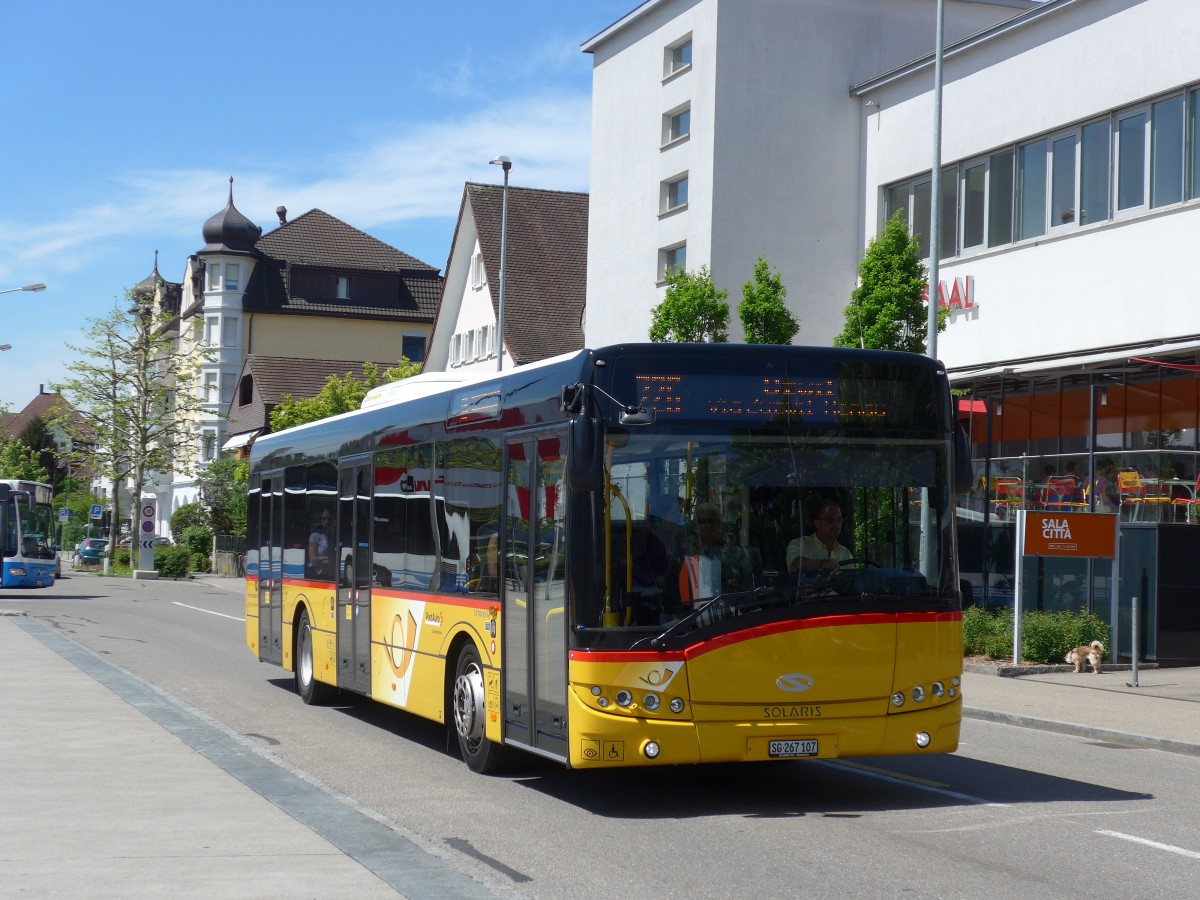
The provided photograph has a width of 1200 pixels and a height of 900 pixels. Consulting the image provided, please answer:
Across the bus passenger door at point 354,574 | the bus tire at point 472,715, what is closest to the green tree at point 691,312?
the bus passenger door at point 354,574

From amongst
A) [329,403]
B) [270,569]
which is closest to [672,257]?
[270,569]

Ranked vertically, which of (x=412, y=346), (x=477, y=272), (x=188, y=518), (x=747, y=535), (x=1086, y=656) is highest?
(x=412, y=346)

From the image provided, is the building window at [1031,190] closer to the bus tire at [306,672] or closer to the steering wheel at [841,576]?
the bus tire at [306,672]

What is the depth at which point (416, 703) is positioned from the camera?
12.8 metres

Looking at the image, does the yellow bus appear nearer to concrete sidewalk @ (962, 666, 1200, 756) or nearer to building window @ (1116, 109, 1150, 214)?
concrete sidewalk @ (962, 666, 1200, 756)

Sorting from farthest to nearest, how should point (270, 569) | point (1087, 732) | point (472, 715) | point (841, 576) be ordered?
point (270, 569) → point (1087, 732) → point (472, 715) → point (841, 576)

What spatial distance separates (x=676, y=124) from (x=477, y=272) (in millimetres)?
21662

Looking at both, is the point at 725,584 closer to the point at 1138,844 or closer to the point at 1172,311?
the point at 1138,844

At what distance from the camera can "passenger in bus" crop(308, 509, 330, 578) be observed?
15516 millimetres

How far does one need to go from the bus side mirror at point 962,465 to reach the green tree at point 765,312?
17.8 m

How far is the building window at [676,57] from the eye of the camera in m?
38.9

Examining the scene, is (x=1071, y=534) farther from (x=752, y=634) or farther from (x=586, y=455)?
(x=586, y=455)

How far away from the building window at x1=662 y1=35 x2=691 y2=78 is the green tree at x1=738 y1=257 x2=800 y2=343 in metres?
11.8

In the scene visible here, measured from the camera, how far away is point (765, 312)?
92.7 ft
